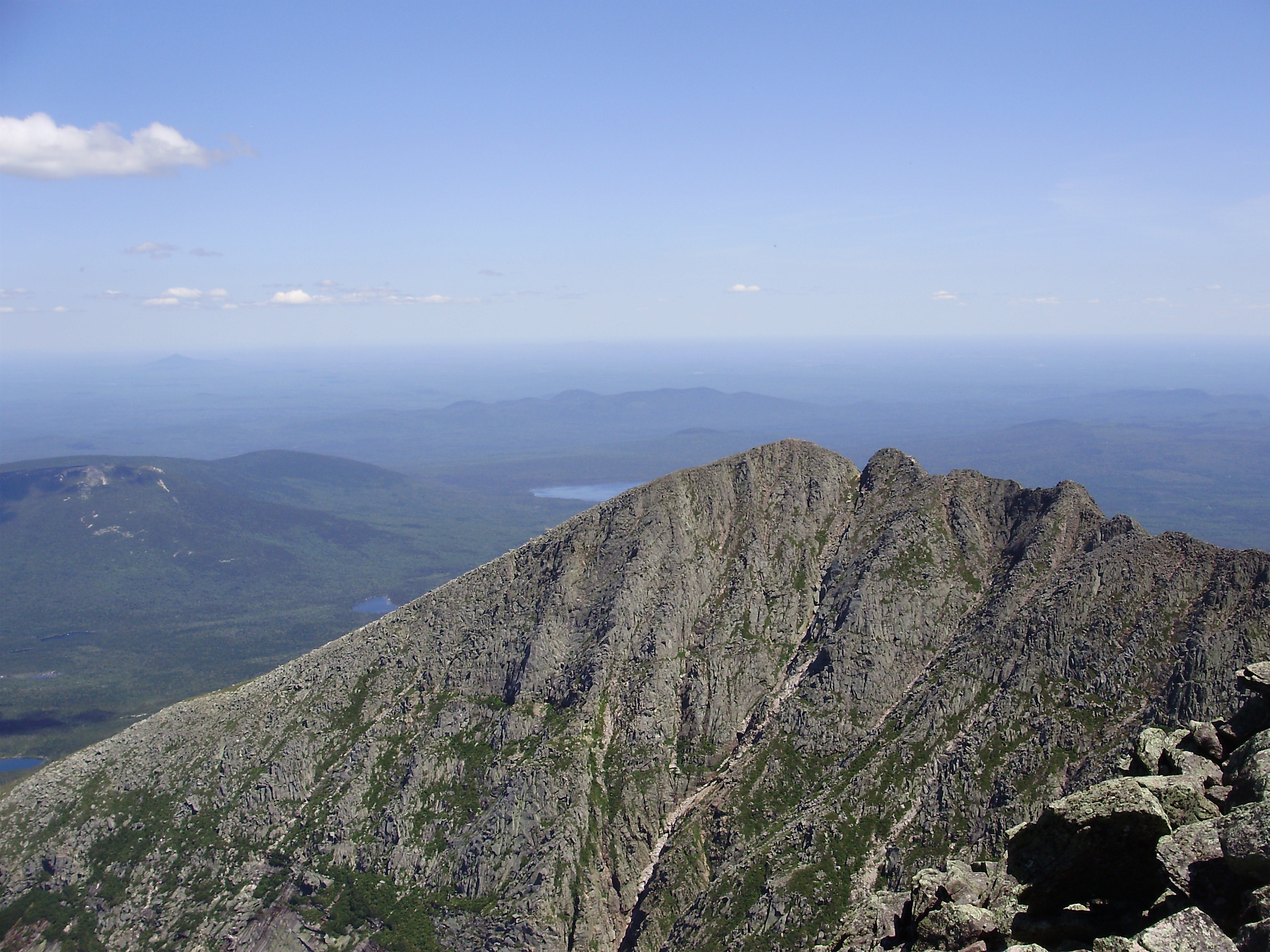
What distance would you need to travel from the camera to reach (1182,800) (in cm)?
2825

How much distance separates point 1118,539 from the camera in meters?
109

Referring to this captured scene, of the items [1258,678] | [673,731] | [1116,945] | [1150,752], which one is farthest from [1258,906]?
[673,731]

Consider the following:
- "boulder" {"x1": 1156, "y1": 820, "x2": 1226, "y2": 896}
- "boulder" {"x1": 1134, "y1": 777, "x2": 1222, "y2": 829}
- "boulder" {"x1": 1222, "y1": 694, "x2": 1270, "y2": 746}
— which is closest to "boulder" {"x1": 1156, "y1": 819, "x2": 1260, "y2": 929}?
"boulder" {"x1": 1156, "y1": 820, "x2": 1226, "y2": 896}

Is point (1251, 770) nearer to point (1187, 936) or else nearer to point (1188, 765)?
point (1188, 765)

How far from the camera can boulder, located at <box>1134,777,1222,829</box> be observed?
2773 centimetres

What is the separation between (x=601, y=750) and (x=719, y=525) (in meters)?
A: 43.1

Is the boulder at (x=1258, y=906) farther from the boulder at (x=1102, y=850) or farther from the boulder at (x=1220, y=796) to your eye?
the boulder at (x=1220, y=796)

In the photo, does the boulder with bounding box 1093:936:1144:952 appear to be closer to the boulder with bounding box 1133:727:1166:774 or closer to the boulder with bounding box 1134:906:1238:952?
the boulder with bounding box 1134:906:1238:952

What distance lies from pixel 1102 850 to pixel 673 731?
96974mm

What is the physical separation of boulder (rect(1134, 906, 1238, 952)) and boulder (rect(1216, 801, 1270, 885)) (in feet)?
5.91

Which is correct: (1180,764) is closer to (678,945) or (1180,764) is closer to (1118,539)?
(678,945)

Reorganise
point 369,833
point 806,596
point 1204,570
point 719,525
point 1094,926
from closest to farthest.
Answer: point 1094,926 → point 1204,570 → point 369,833 → point 806,596 → point 719,525

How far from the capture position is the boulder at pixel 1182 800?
27734 mm

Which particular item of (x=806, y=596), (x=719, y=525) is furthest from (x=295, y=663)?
(x=806, y=596)
